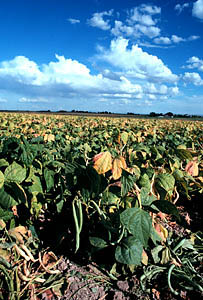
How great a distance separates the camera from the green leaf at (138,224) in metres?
1.39

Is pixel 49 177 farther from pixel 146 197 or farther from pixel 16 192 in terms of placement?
pixel 146 197

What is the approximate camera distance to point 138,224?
1.40m

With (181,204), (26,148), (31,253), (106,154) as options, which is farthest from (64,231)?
(181,204)

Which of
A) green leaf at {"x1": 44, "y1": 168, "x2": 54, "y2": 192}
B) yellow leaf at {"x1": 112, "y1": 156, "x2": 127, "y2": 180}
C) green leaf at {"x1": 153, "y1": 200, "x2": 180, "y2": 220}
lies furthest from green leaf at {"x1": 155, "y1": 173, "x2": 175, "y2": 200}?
green leaf at {"x1": 44, "y1": 168, "x2": 54, "y2": 192}

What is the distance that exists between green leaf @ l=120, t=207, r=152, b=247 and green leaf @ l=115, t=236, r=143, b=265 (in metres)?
0.20

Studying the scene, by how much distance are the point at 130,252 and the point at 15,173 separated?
0.93m

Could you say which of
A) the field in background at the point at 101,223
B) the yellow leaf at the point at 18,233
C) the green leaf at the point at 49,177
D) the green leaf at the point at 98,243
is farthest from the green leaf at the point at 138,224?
the yellow leaf at the point at 18,233

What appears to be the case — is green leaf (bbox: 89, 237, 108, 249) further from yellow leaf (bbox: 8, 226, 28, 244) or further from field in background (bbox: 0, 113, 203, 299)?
yellow leaf (bbox: 8, 226, 28, 244)

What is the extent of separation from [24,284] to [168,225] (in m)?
1.59

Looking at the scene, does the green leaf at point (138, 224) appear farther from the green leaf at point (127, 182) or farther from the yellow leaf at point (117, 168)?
the yellow leaf at point (117, 168)

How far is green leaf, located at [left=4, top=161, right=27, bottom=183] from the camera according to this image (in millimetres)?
1546

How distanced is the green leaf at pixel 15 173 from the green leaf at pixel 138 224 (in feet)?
2.30

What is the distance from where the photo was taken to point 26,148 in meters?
1.57

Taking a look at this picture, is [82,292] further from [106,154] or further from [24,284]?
[106,154]
